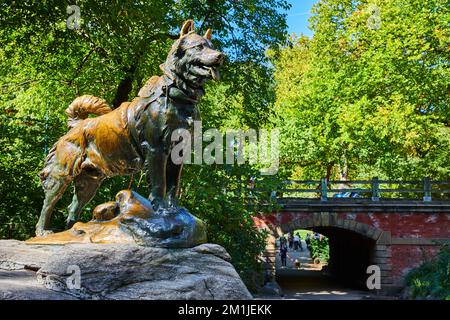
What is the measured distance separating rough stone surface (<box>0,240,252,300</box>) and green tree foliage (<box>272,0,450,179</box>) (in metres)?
14.3

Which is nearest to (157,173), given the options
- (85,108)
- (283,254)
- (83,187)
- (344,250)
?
(83,187)

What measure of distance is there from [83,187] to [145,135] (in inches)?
40.9

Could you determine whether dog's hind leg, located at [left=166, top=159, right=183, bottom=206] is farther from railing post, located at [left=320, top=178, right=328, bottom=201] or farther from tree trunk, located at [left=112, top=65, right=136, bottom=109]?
railing post, located at [left=320, top=178, right=328, bottom=201]

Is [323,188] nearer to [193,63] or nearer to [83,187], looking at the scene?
[83,187]

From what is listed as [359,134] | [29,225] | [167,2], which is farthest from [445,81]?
[29,225]

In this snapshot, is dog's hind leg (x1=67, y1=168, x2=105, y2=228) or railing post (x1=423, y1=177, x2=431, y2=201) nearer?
dog's hind leg (x1=67, y1=168, x2=105, y2=228)

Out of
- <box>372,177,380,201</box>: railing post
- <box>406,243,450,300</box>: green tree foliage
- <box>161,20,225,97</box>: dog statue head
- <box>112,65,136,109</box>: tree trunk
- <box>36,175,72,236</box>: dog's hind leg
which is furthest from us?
<box>372,177,380,201</box>: railing post

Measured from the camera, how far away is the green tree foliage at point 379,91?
70.3 feet

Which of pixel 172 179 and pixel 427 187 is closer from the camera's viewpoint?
pixel 172 179

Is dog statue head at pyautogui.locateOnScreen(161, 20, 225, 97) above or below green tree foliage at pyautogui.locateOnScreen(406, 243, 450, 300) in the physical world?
above

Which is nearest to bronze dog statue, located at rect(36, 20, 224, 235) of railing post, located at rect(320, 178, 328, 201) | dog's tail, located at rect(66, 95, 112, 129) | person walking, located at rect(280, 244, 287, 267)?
dog's tail, located at rect(66, 95, 112, 129)

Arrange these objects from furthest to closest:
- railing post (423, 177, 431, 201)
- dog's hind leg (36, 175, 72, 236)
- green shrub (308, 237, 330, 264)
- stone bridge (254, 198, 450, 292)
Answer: green shrub (308, 237, 330, 264), stone bridge (254, 198, 450, 292), railing post (423, 177, 431, 201), dog's hind leg (36, 175, 72, 236)

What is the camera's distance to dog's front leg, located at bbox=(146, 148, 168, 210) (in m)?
4.82

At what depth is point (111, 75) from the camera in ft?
45.8
